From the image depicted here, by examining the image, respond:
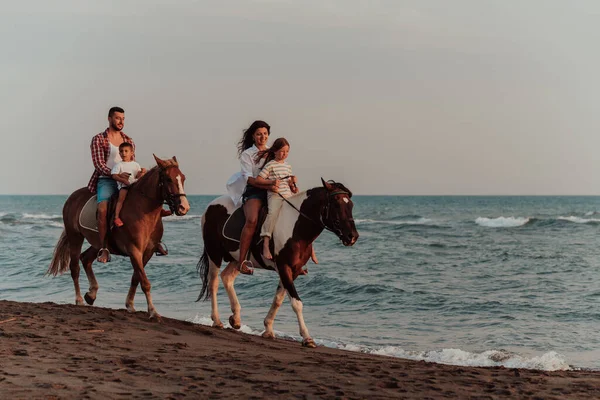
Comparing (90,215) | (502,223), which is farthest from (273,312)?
(502,223)

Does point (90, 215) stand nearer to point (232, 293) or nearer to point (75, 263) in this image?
point (75, 263)

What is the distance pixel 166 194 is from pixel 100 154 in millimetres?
1358

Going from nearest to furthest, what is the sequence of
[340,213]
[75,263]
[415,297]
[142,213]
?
[340,213] < [142,213] < [75,263] < [415,297]

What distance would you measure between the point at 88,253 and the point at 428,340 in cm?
520

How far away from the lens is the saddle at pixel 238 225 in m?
9.34

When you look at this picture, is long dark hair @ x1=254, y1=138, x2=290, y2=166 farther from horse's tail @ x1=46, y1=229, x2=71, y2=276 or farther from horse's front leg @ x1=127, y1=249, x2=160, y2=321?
horse's tail @ x1=46, y1=229, x2=71, y2=276

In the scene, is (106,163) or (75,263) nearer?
(106,163)

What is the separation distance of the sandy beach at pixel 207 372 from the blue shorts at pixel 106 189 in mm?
1812

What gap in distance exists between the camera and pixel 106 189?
10.1 m

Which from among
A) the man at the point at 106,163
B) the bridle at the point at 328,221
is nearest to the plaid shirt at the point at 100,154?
the man at the point at 106,163

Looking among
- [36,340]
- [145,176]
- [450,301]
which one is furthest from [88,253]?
[450,301]

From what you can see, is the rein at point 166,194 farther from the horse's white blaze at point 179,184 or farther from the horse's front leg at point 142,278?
the horse's front leg at point 142,278

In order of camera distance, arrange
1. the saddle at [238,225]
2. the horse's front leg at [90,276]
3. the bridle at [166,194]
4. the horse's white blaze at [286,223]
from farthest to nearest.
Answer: the horse's front leg at [90,276] → the saddle at [238,225] → the bridle at [166,194] → the horse's white blaze at [286,223]

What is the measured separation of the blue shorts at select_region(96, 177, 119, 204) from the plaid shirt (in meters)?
0.11
